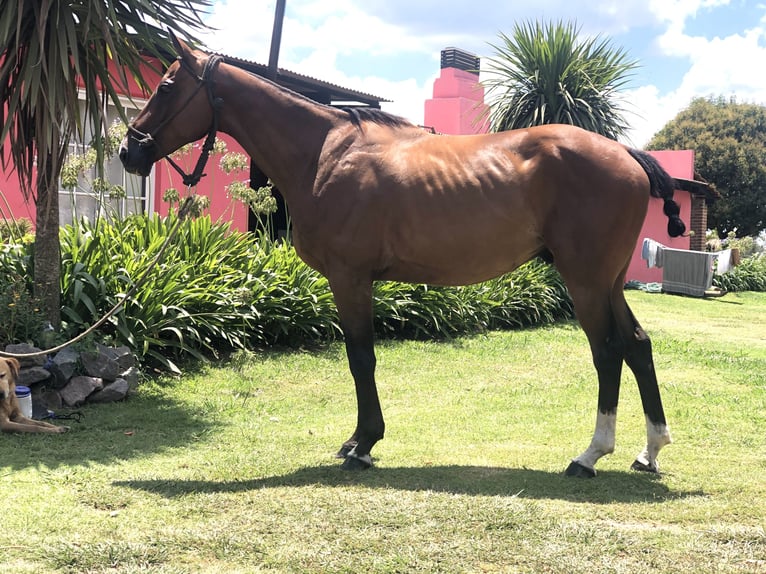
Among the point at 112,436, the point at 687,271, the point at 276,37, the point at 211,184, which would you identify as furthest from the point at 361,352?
the point at 687,271

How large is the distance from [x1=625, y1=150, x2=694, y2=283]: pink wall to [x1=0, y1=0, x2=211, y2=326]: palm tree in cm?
1766

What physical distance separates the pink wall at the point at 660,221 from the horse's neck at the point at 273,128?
18.2m

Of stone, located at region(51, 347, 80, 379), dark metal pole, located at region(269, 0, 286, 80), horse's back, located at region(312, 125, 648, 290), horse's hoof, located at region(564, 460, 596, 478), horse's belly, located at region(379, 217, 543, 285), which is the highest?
dark metal pole, located at region(269, 0, 286, 80)

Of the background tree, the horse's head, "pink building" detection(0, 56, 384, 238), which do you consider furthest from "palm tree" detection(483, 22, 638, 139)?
the background tree

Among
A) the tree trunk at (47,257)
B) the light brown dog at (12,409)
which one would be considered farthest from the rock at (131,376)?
the light brown dog at (12,409)

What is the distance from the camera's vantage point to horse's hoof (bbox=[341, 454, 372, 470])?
4480mm

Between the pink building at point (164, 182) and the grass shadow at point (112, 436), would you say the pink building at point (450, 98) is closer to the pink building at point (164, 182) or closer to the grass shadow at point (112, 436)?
the pink building at point (164, 182)

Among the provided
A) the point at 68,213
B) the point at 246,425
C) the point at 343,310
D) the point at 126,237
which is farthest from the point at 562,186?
the point at 68,213

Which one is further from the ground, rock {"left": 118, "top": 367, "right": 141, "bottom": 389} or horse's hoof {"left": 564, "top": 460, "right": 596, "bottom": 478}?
rock {"left": 118, "top": 367, "right": 141, "bottom": 389}

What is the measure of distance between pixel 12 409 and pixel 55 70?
2574mm

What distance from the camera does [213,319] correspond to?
7.69 metres

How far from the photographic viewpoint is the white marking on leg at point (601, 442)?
14.4 feet

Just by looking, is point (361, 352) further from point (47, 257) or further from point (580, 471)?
point (47, 257)

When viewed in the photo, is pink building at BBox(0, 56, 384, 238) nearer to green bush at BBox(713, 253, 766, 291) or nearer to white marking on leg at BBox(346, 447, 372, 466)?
white marking on leg at BBox(346, 447, 372, 466)
